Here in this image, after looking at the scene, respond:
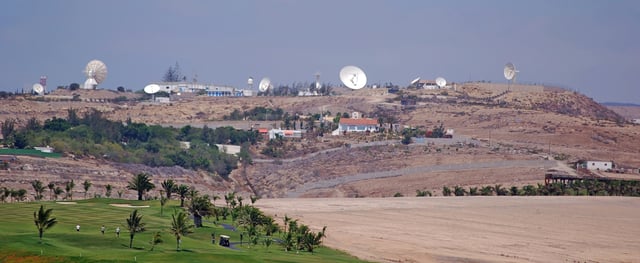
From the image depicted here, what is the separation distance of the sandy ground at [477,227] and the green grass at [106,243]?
257 inches

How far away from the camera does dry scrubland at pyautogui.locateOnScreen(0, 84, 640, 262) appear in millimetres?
68188

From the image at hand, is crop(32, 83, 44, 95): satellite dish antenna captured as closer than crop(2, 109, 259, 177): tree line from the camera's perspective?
No

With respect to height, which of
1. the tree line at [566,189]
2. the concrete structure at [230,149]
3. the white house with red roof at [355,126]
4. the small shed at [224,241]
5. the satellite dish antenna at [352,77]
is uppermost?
the satellite dish antenna at [352,77]

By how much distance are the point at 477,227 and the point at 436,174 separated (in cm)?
4739

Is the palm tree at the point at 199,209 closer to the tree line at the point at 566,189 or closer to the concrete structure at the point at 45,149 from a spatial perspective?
the tree line at the point at 566,189

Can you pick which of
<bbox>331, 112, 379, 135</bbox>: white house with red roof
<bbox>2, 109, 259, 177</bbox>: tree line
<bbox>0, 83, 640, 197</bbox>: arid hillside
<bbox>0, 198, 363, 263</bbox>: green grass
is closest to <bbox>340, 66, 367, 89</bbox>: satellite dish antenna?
<bbox>0, 83, 640, 197</bbox>: arid hillside

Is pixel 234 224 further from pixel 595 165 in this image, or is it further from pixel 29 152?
pixel 595 165

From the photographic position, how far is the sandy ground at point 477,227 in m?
62.8

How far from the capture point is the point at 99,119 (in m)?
154

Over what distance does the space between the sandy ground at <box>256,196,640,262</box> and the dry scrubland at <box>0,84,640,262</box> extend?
0.10 m

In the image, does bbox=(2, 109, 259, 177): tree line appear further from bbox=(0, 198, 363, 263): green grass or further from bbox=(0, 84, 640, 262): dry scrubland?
bbox=(0, 198, 363, 263): green grass

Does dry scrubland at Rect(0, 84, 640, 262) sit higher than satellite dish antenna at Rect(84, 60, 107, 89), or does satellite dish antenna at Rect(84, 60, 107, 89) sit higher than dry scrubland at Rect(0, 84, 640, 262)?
satellite dish antenna at Rect(84, 60, 107, 89)

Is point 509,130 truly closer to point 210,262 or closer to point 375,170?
point 375,170

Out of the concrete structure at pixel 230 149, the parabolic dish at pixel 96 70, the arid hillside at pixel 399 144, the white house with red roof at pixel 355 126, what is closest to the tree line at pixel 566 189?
the arid hillside at pixel 399 144
